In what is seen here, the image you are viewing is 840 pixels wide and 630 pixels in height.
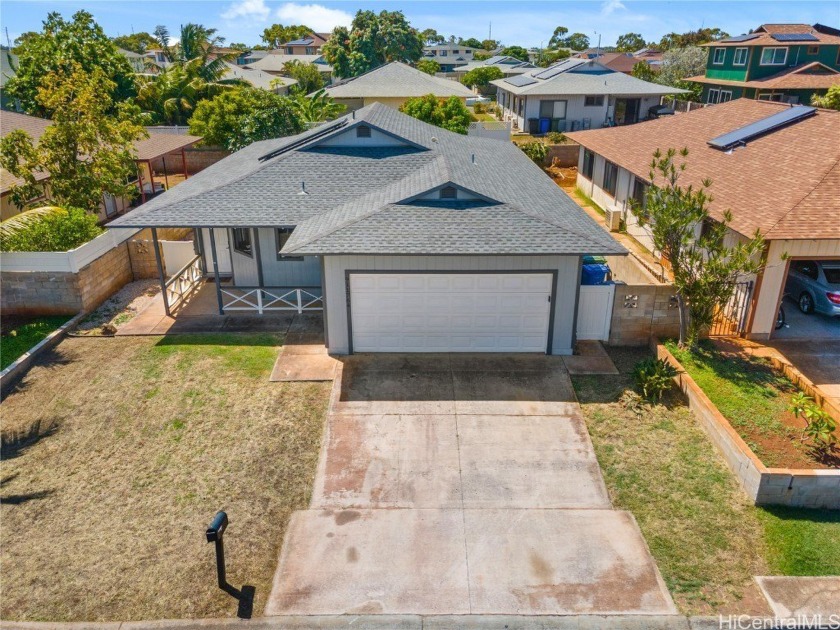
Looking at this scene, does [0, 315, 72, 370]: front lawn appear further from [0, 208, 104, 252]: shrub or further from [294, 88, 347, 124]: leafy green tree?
[294, 88, 347, 124]: leafy green tree

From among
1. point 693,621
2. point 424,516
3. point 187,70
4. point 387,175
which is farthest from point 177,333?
point 187,70

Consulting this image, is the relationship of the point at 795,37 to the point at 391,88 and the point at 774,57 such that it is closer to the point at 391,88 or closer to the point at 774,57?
the point at 774,57

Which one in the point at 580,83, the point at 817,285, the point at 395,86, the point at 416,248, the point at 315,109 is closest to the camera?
the point at 416,248

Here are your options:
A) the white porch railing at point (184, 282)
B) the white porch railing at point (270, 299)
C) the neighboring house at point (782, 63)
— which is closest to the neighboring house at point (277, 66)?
the neighboring house at point (782, 63)

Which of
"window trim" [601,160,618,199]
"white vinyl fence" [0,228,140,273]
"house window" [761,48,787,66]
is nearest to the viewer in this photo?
"white vinyl fence" [0,228,140,273]

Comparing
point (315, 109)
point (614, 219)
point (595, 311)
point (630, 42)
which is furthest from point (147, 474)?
point (630, 42)

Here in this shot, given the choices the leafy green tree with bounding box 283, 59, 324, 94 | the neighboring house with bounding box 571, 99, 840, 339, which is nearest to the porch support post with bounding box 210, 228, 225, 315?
the neighboring house with bounding box 571, 99, 840, 339
